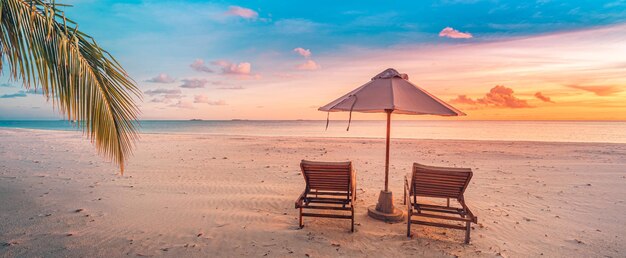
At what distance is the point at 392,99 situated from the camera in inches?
165

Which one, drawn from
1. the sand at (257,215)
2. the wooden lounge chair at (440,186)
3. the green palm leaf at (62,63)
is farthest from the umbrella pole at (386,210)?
the green palm leaf at (62,63)

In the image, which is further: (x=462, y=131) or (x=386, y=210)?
(x=462, y=131)

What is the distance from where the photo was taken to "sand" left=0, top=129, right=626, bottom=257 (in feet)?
12.8

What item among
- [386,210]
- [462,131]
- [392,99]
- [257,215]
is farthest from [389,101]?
[462,131]

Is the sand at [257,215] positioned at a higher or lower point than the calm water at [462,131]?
lower

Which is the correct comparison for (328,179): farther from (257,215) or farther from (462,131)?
(462,131)

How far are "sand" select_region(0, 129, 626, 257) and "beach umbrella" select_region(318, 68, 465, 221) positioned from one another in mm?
363

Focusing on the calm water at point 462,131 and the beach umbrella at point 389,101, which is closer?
the beach umbrella at point 389,101

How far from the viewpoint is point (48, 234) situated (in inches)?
166

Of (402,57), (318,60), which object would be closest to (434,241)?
(402,57)


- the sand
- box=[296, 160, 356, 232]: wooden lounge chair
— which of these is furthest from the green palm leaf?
box=[296, 160, 356, 232]: wooden lounge chair

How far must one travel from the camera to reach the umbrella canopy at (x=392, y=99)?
4.21m

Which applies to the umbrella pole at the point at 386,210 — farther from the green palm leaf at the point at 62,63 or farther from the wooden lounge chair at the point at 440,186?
the green palm leaf at the point at 62,63

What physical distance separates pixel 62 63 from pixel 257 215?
3.38 metres
